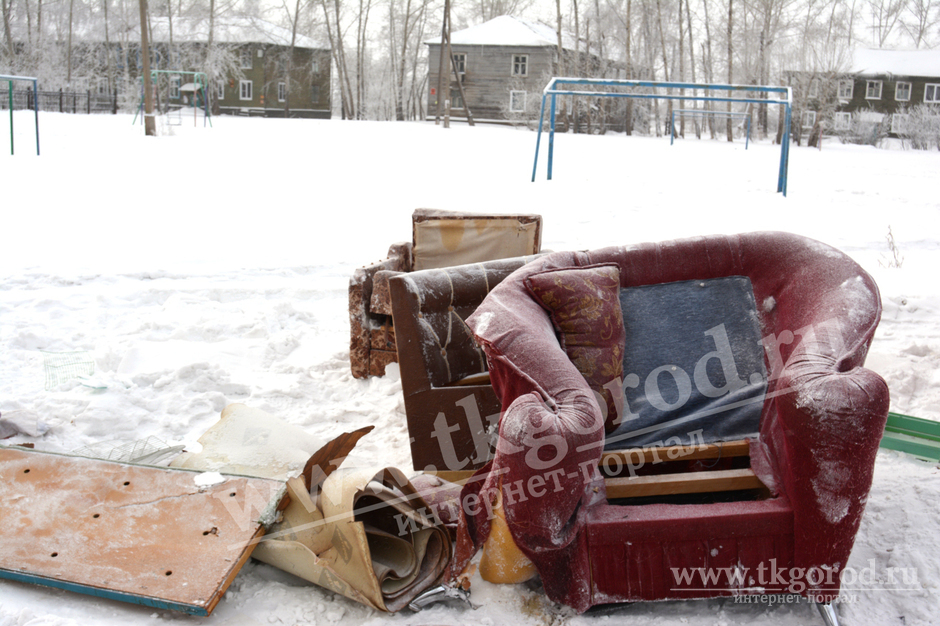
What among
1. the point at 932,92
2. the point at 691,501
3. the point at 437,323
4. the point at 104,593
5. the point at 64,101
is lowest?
the point at 104,593

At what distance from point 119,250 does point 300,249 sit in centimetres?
150

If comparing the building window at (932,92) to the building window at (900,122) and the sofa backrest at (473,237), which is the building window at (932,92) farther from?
the sofa backrest at (473,237)

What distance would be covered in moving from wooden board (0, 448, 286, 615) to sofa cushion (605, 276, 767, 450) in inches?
49.3

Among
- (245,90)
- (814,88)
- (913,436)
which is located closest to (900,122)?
(814,88)

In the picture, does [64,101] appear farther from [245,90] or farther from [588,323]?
[588,323]

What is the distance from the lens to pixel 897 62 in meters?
29.7

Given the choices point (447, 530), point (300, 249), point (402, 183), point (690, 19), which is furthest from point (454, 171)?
point (690, 19)

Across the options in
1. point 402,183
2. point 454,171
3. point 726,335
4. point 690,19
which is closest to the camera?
point 726,335

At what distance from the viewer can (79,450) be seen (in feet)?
9.19

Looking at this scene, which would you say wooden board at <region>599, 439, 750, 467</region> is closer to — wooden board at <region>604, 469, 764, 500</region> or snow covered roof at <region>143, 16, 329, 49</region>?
wooden board at <region>604, 469, 764, 500</region>

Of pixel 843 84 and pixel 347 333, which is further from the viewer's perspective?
pixel 843 84

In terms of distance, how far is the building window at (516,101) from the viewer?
26.0 metres

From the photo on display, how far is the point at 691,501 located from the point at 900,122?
2663cm

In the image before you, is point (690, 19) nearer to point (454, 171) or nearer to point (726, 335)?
point (454, 171)
